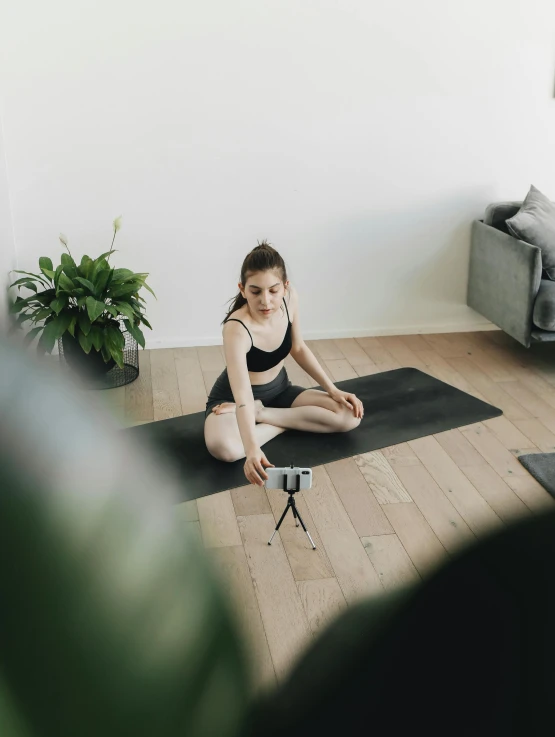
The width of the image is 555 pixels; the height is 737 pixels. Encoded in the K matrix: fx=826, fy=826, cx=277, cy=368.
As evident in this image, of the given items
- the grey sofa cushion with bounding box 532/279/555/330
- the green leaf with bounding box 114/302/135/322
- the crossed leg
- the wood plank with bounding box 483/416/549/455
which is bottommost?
the wood plank with bounding box 483/416/549/455

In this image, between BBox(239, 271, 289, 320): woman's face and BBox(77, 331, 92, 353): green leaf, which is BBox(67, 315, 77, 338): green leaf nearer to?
BBox(77, 331, 92, 353): green leaf

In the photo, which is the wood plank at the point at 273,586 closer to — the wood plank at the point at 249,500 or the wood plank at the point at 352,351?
the wood plank at the point at 249,500

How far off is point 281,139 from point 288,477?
2.06 meters

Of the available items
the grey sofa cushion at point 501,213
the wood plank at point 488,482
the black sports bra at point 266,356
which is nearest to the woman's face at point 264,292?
the black sports bra at point 266,356

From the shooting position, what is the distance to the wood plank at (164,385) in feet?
10.6

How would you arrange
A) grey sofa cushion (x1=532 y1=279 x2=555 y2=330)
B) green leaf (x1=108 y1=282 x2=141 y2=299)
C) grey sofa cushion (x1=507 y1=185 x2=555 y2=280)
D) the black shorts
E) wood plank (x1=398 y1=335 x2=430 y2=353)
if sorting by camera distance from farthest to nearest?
wood plank (x1=398 y1=335 x2=430 y2=353) → grey sofa cushion (x1=507 y1=185 x2=555 y2=280) → grey sofa cushion (x1=532 y1=279 x2=555 y2=330) → green leaf (x1=108 y1=282 x2=141 y2=299) → the black shorts

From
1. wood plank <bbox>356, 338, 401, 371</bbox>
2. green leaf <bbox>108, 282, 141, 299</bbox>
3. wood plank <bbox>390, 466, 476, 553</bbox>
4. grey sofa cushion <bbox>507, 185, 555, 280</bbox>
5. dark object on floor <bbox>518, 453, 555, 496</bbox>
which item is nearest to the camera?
wood plank <bbox>390, 466, 476, 553</bbox>

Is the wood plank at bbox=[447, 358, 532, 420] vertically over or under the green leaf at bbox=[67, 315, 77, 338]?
under

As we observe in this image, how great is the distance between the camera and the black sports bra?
2.80 metres

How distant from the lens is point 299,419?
2967 millimetres

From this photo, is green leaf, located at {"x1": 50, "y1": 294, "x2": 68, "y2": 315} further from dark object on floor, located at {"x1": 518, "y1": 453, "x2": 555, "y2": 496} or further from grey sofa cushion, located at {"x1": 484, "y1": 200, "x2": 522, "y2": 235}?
grey sofa cushion, located at {"x1": 484, "y1": 200, "x2": 522, "y2": 235}

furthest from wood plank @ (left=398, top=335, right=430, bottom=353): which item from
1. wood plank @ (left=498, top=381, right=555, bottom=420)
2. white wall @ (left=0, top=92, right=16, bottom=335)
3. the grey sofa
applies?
white wall @ (left=0, top=92, right=16, bottom=335)

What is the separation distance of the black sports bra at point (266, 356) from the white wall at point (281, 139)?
1082 mm

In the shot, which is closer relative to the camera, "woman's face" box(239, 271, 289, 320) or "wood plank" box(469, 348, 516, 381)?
"woman's face" box(239, 271, 289, 320)
